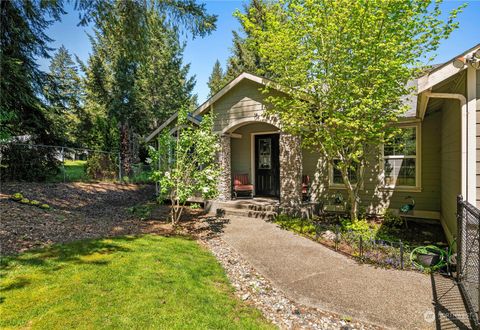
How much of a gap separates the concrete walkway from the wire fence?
19.3ft

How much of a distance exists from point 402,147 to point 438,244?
3.54 metres

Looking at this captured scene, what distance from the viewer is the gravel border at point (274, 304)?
3.38 meters

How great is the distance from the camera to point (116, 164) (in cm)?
1650

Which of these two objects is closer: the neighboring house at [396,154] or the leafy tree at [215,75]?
the neighboring house at [396,154]

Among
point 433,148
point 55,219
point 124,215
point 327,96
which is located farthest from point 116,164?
point 433,148

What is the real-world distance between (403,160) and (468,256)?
200 inches

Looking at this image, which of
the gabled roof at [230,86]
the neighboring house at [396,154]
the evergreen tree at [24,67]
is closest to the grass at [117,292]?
the neighboring house at [396,154]

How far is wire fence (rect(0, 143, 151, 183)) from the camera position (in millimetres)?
11452

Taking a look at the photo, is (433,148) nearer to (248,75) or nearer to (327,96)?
(327,96)

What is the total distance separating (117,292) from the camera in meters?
3.72

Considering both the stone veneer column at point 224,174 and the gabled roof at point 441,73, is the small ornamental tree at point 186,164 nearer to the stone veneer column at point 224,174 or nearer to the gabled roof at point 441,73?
the stone veneer column at point 224,174

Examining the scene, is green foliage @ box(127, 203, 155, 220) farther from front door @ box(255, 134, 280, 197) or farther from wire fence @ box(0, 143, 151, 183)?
front door @ box(255, 134, 280, 197)

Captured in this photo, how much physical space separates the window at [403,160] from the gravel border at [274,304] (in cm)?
619

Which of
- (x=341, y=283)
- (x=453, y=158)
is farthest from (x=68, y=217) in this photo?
(x=453, y=158)
